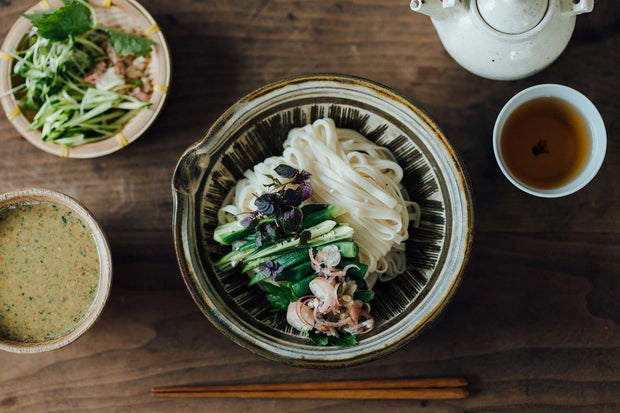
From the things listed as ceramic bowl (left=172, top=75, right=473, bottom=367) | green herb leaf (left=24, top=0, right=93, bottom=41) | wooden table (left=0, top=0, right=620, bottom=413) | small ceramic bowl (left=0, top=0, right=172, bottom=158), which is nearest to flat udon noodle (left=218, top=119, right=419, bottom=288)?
ceramic bowl (left=172, top=75, right=473, bottom=367)

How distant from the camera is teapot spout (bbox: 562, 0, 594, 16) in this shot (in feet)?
4.69

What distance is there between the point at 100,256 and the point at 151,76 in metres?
0.69

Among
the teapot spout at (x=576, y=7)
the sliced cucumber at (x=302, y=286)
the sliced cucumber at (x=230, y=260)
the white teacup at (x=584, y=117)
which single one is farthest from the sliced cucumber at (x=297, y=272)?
the teapot spout at (x=576, y=7)

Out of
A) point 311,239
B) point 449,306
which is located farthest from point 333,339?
point 449,306

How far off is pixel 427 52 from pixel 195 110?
35.4 inches

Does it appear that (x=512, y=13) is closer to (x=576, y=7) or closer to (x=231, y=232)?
(x=576, y=7)

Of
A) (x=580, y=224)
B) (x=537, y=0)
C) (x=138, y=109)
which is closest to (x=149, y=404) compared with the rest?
(x=138, y=109)

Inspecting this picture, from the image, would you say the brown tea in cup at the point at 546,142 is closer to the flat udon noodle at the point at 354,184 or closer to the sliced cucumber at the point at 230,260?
the flat udon noodle at the point at 354,184

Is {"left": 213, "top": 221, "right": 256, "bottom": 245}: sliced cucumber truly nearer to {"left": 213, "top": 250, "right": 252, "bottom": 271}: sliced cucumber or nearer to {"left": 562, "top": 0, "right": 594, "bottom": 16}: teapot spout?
{"left": 213, "top": 250, "right": 252, "bottom": 271}: sliced cucumber

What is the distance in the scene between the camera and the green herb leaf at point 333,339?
1545 mm

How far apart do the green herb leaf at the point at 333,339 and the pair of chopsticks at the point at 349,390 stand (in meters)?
0.43

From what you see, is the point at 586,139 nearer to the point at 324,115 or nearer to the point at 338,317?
the point at 324,115

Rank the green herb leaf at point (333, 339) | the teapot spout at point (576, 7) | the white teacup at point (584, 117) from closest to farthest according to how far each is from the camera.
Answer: the teapot spout at point (576, 7) < the green herb leaf at point (333, 339) < the white teacup at point (584, 117)

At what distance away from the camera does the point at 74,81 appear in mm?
1961
